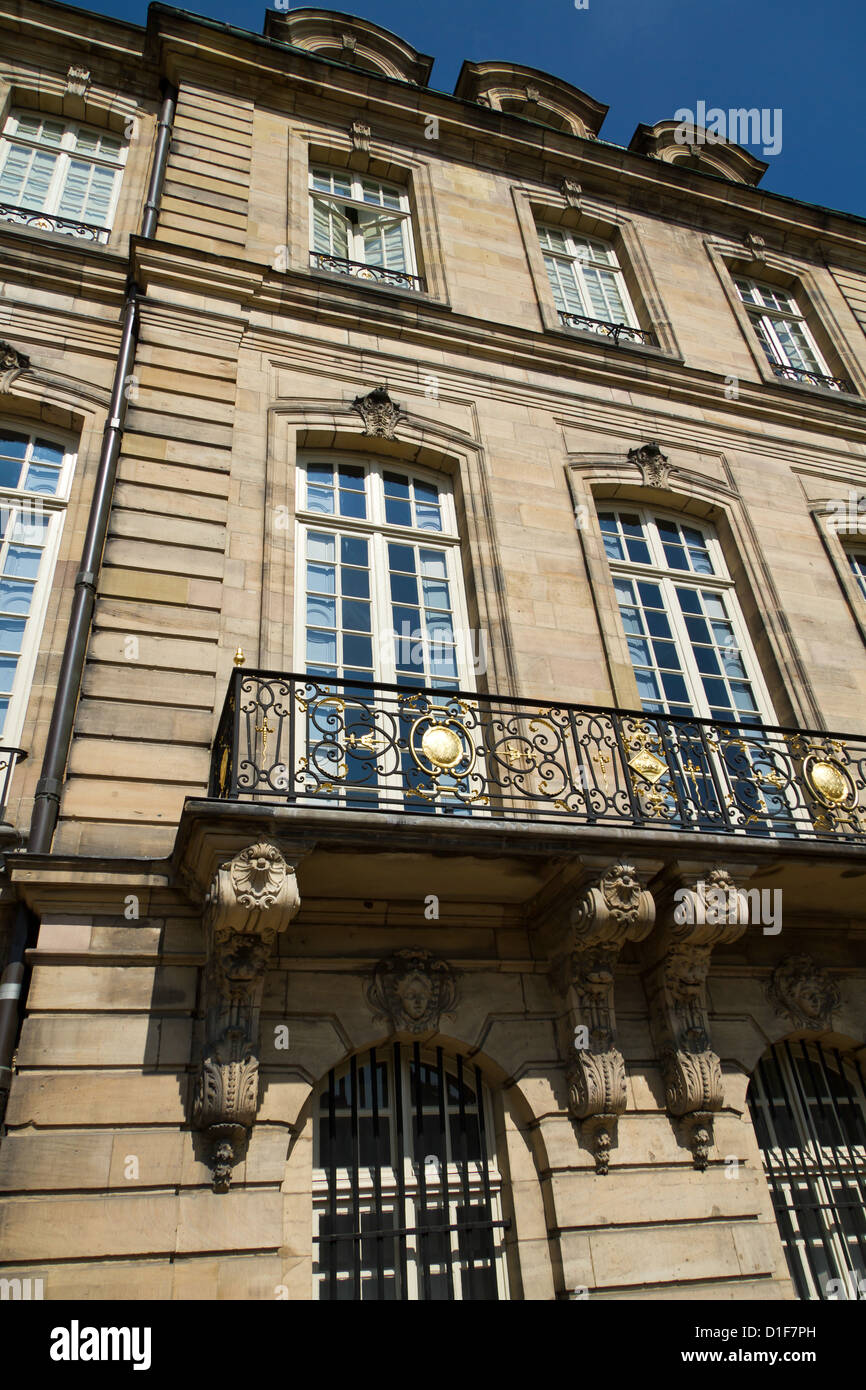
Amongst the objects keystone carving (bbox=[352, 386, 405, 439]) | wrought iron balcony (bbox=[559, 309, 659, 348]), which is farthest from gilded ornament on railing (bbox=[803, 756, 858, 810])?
wrought iron balcony (bbox=[559, 309, 659, 348])

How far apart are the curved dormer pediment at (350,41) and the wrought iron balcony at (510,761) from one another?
11392 mm

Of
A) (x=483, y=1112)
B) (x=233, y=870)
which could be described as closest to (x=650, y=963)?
(x=483, y=1112)

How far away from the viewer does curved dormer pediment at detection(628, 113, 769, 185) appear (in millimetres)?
15711

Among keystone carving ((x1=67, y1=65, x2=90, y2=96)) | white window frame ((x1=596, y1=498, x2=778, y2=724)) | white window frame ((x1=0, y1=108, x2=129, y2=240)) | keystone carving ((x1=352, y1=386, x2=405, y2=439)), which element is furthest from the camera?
keystone carving ((x1=67, y1=65, x2=90, y2=96))

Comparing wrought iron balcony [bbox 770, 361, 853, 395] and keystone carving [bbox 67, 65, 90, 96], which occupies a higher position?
keystone carving [bbox 67, 65, 90, 96]

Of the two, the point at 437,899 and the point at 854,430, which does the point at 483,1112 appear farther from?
the point at 854,430

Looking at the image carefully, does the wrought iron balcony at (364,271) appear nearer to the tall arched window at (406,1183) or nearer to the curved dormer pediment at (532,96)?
the curved dormer pediment at (532,96)

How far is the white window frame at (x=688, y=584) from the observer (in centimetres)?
890

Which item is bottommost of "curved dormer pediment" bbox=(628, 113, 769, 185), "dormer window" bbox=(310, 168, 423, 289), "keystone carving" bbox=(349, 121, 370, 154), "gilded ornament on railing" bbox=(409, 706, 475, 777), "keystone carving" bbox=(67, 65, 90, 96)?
"gilded ornament on railing" bbox=(409, 706, 475, 777)

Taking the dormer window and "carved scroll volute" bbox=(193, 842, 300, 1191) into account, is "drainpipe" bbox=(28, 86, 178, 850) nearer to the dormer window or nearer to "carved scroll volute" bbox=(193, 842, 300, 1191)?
"carved scroll volute" bbox=(193, 842, 300, 1191)

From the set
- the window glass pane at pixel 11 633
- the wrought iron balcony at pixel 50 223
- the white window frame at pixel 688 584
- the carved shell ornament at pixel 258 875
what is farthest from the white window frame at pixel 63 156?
the carved shell ornament at pixel 258 875

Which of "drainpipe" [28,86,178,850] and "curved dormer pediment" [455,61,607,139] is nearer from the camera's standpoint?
"drainpipe" [28,86,178,850]

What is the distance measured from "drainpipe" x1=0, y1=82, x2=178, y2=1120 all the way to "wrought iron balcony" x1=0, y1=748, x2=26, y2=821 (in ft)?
0.94

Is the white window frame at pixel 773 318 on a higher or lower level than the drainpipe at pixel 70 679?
higher
